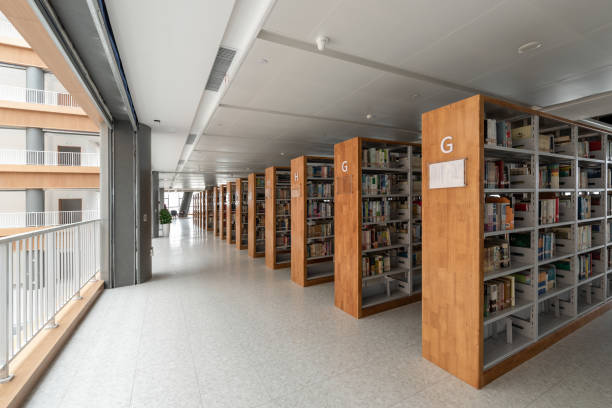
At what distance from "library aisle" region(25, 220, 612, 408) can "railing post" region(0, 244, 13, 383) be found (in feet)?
1.01

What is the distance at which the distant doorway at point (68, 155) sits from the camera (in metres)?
11.8

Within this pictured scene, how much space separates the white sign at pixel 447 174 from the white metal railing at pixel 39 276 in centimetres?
349

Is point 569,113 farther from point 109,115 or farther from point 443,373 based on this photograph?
point 109,115

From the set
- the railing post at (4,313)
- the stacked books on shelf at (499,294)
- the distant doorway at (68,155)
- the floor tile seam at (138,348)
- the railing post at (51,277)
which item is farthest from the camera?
the distant doorway at (68,155)

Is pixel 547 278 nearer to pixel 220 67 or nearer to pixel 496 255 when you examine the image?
pixel 496 255

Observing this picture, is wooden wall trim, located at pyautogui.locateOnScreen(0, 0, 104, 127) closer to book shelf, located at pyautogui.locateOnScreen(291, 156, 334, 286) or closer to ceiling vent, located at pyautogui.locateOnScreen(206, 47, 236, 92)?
ceiling vent, located at pyautogui.locateOnScreen(206, 47, 236, 92)

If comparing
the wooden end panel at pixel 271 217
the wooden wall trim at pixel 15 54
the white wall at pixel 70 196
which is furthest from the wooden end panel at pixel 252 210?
the white wall at pixel 70 196

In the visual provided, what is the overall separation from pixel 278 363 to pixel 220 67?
349 centimetres

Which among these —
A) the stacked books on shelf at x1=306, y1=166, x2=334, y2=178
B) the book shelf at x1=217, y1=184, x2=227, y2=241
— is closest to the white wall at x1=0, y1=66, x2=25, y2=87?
the book shelf at x1=217, y1=184, x2=227, y2=241

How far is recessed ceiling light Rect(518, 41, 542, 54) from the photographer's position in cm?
254

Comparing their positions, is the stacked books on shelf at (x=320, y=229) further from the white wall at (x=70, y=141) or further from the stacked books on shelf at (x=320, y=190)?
the white wall at (x=70, y=141)

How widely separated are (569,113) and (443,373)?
5.15 m

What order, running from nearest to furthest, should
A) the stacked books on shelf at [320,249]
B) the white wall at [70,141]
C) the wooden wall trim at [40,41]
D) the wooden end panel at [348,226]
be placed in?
the wooden wall trim at [40,41], the wooden end panel at [348,226], the stacked books on shelf at [320,249], the white wall at [70,141]

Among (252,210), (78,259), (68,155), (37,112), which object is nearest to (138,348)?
(78,259)
